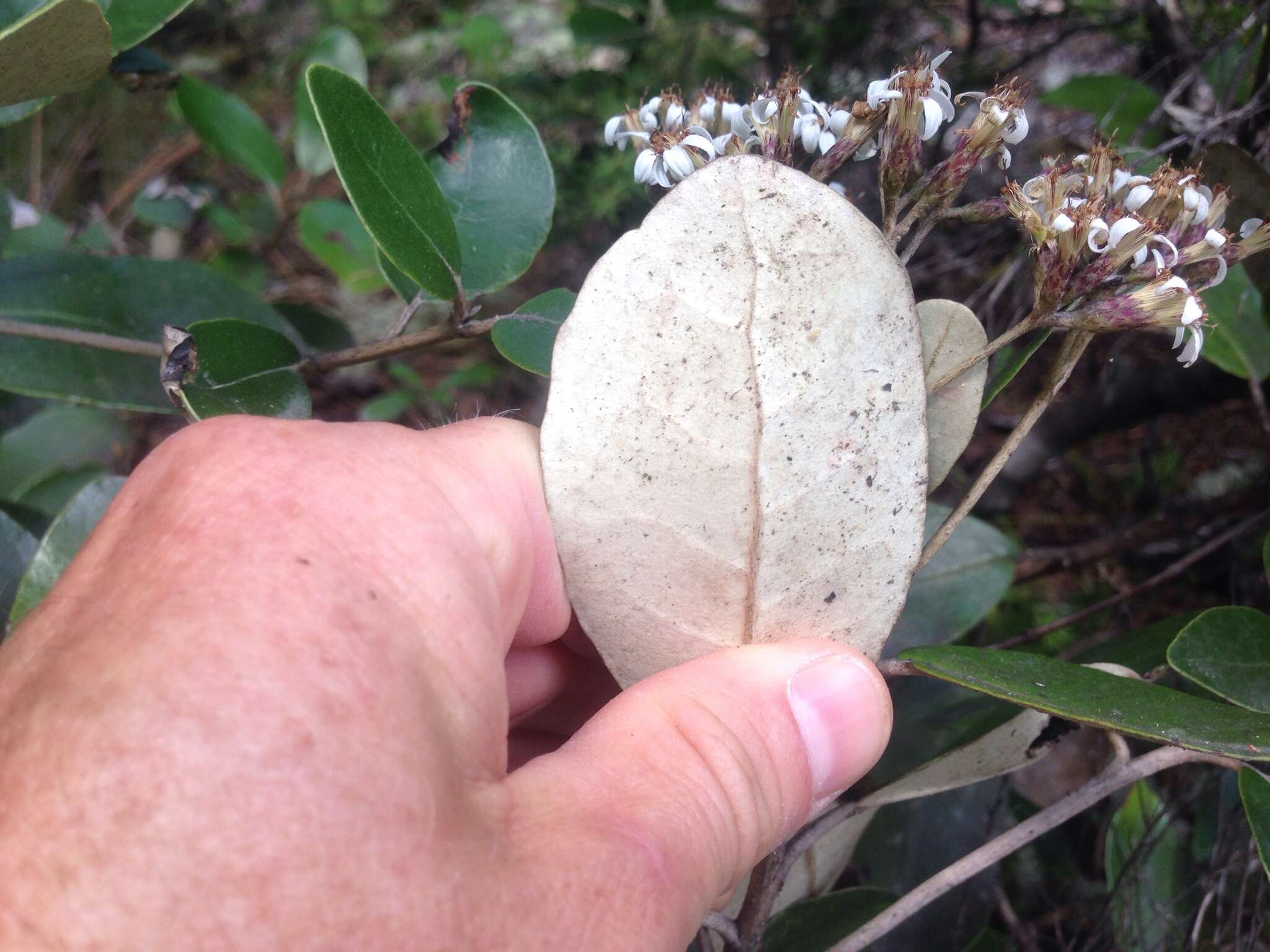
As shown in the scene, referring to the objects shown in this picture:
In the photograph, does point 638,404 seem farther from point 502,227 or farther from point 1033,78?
point 1033,78

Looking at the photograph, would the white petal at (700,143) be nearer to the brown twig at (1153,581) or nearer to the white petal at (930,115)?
the white petal at (930,115)

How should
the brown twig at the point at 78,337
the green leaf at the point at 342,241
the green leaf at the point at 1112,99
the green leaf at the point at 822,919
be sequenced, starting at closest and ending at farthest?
the green leaf at the point at 822,919 → the brown twig at the point at 78,337 → the green leaf at the point at 1112,99 → the green leaf at the point at 342,241

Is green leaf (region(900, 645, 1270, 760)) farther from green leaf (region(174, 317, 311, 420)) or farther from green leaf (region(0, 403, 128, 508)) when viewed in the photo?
green leaf (region(0, 403, 128, 508))

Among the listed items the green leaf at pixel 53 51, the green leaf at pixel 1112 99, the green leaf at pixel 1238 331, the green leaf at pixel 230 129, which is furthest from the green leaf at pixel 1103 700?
the green leaf at pixel 230 129

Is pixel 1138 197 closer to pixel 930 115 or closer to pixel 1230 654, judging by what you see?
pixel 930 115

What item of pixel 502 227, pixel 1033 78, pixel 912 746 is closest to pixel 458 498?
pixel 502 227

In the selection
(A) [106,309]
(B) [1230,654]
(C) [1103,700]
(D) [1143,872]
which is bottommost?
(D) [1143,872]

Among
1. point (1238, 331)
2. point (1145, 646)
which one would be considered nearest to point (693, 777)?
point (1145, 646)
